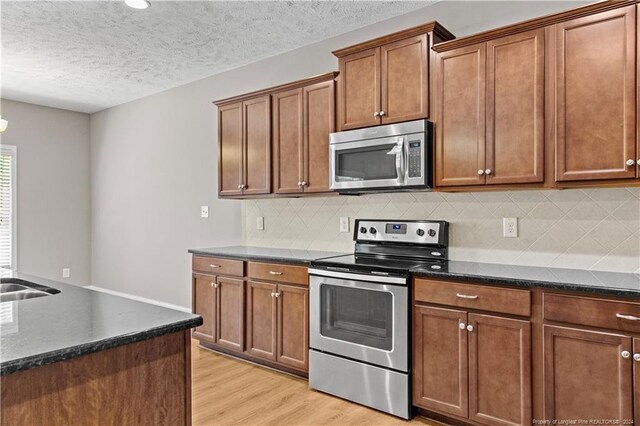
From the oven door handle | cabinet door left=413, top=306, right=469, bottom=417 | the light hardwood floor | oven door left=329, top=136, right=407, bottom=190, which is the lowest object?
the light hardwood floor

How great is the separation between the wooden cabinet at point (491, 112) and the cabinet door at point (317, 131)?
2.87ft

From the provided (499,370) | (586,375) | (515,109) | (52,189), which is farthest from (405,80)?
(52,189)

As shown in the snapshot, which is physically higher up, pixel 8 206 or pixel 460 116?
pixel 460 116

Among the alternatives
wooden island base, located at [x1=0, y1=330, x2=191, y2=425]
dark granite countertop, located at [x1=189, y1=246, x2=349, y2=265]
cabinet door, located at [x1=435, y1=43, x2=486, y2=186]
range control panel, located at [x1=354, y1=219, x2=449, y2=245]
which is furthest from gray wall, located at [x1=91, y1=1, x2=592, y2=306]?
wooden island base, located at [x1=0, y1=330, x2=191, y2=425]

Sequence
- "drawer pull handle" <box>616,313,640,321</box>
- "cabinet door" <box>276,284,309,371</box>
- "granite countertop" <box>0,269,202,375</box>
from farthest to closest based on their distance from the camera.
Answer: "cabinet door" <box>276,284,309,371</box> < "drawer pull handle" <box>616,313,640,321</box> < "granite countertop" <box>0,269,202,375</box>

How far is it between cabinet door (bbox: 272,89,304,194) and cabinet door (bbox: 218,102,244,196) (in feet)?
1.39

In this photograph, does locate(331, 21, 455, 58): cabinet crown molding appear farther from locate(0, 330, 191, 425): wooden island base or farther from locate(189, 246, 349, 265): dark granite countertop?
locate(0, 330, 191, 425): wooden island base

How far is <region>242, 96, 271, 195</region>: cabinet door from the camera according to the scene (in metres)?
3.58

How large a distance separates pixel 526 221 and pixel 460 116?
2.56 feet

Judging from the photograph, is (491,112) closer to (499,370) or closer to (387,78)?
(387,78)

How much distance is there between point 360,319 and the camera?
8.96 ft

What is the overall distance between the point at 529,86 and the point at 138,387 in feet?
7.76

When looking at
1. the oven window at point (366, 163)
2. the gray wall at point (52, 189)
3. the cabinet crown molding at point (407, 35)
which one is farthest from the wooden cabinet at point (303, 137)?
the gray wall at point (52, 189)

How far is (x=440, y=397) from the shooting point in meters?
2.42
